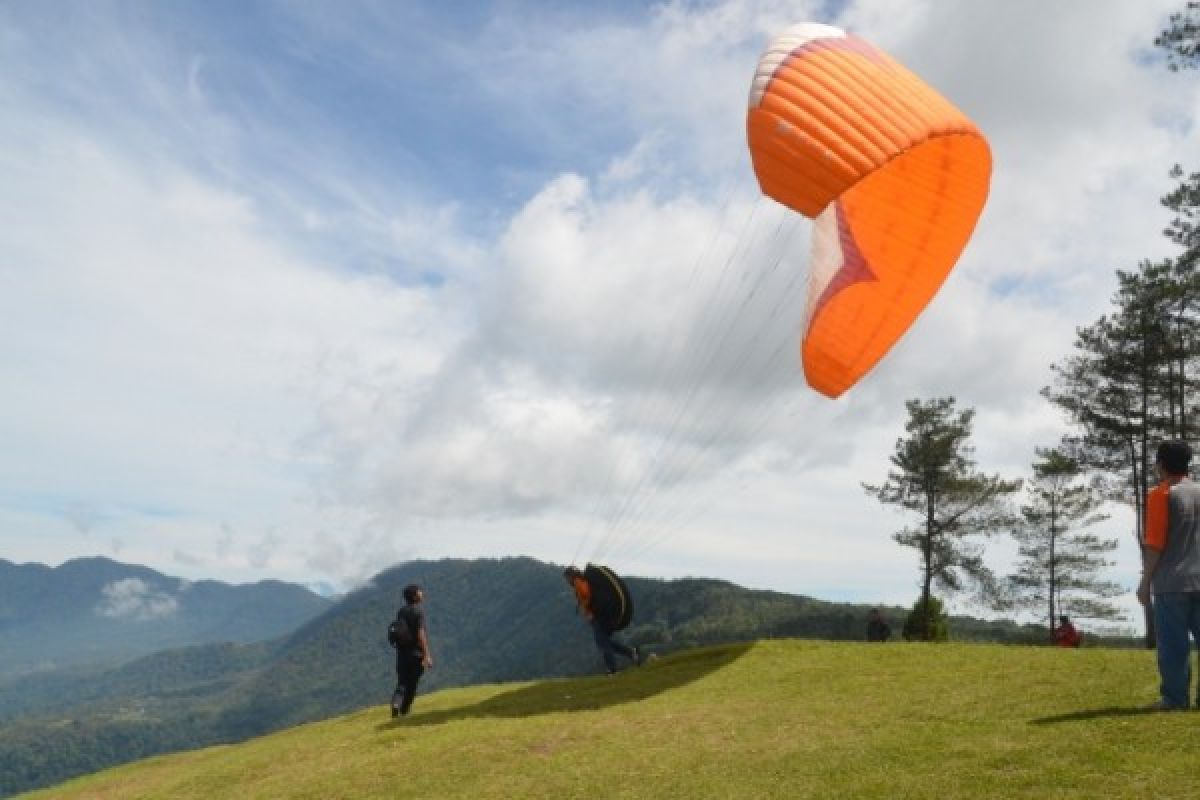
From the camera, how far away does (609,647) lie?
19578mm

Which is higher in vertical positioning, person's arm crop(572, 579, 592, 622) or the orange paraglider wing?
the orange paraglider wing

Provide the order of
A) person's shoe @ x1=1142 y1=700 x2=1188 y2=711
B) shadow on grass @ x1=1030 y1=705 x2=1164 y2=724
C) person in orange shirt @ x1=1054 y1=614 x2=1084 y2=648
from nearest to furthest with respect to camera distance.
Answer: person's shoe @ x1=1142 y1=700 x2=1188 y2=711 < shadow on grass @ x1=1030 y1=705 x2=1164 y2=724 < person in orange shirt @ x1=1054 y1=614 x2=1084 y2=648

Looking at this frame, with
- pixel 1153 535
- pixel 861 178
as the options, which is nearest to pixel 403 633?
pixel 861 178

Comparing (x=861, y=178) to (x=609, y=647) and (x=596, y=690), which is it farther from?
(x=609, y=647)

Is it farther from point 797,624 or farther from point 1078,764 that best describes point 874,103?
point 797,624

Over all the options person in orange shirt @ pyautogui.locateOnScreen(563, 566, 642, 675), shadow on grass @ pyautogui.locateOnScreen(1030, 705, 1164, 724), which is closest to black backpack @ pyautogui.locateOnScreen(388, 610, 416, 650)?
person in orange shirt @ pyautogui.locateOnScreen(563, 566, 642, 675)

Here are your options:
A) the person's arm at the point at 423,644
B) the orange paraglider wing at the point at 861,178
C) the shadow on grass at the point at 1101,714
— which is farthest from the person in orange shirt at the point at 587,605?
the shadow on grass at the point at 1101,714

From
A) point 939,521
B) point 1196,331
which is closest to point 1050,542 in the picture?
point 939,521

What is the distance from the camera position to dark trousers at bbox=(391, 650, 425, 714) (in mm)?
17000

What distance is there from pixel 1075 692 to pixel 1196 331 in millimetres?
29169

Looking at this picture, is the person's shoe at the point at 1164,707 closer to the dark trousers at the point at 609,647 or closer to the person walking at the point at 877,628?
the dark trousers at the point at 609,647

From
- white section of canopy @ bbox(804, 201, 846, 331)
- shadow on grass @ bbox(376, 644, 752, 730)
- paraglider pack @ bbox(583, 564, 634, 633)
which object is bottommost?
shadow on grass @ bbox(376, 644, 752, 730)

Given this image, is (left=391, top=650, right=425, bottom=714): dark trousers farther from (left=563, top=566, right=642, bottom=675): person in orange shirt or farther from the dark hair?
the dark hair

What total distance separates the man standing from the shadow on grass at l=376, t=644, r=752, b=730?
8797 millimetres
